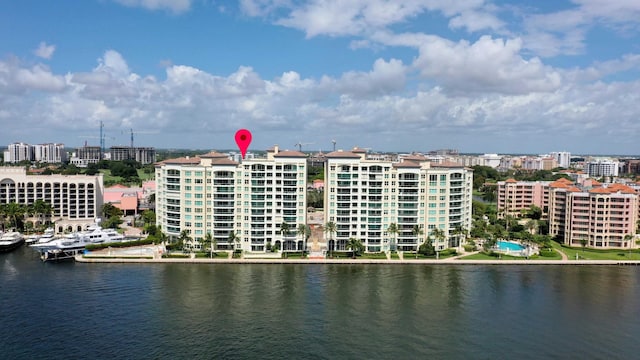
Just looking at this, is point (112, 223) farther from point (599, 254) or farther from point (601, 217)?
point (601, 217)

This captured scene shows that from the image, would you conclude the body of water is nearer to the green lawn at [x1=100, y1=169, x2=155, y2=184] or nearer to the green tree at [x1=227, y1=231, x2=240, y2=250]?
the green tree at [x1=227, y1=231, x2=240, y2=250]

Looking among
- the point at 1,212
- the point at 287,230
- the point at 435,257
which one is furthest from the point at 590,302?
the point at 1,212

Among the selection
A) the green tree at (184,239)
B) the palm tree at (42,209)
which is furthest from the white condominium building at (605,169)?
the palm tree at (42,209)

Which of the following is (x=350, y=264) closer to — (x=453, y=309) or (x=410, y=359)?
(x=453, y=309)

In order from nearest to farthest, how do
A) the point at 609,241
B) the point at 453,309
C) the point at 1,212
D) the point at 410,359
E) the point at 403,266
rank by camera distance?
1. the point at 410,359
2. the point at 453,309
3. the point at 403,266
4. the point at 609,241
5. the point at 1,212

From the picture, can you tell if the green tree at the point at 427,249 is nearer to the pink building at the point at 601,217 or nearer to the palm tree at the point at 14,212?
the pink building at the point at 601,217
